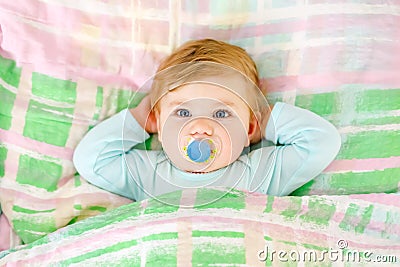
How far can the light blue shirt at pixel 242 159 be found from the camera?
124cm

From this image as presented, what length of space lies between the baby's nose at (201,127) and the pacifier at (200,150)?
0.01 meters

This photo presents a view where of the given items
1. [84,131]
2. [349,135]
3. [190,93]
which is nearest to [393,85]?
[349,135]

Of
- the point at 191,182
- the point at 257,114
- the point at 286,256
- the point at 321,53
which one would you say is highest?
the point at 321,53

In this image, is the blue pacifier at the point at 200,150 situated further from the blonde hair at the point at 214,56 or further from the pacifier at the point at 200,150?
the blonde hair at the point at 214,56

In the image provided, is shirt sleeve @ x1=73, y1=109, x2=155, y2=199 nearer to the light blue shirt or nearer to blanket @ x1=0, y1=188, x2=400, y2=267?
the light blue shirt

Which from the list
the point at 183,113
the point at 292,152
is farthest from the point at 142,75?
the point at 292,152

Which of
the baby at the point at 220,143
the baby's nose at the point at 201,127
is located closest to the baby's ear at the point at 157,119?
the baby at the point at 220,143

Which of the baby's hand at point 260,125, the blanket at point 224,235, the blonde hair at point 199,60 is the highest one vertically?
the blonde hair at point 199,60

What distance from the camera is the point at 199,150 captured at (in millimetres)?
1140

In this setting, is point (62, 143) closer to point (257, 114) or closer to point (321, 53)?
point (257, 114)

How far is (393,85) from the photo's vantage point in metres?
1.31

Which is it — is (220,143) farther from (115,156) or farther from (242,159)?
(115,156)

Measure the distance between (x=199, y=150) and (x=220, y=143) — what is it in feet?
0.13

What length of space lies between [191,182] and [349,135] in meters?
0.29
